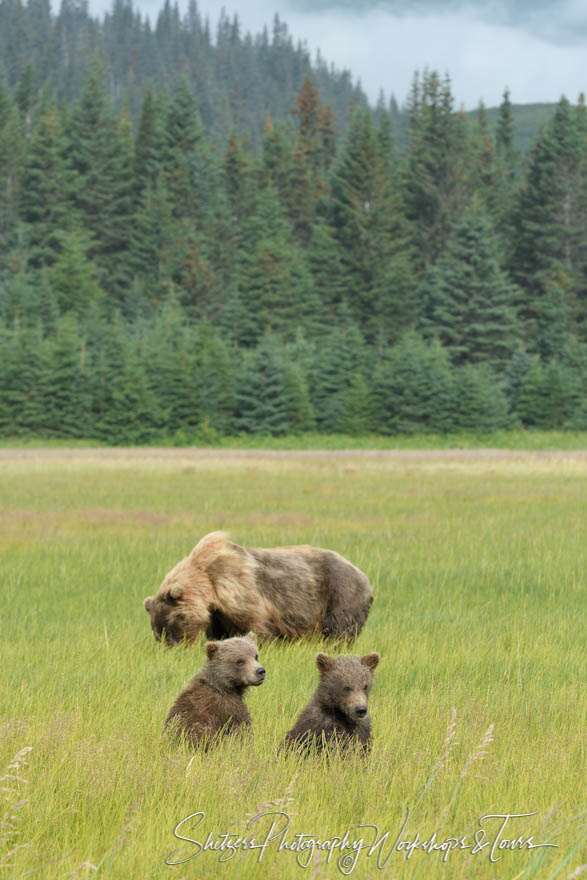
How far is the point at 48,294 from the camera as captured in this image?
70.6 metres

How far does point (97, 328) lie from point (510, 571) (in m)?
54.8

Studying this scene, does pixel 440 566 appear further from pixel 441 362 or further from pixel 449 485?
pixel 441 362

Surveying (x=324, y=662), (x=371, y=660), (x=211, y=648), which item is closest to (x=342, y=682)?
(x=324, y=662)

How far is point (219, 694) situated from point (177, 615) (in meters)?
2.35

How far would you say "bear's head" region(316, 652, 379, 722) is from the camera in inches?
190

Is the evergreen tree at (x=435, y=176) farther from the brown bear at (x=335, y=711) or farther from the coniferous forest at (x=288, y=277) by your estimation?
the brown bear at (x=335, y=711)

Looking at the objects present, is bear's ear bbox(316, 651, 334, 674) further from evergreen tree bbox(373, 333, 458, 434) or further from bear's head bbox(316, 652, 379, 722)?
evergreen tree bbox(373, 333, 458, 434)

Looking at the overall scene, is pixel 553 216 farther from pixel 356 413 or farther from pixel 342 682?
pixel 342 682

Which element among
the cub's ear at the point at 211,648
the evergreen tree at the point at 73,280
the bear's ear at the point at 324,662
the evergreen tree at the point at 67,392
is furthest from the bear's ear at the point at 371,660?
the evergreen tree at the point at 73,280

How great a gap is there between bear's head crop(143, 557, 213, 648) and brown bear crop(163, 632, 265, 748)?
85.0 inches

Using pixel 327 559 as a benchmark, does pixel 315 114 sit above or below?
above

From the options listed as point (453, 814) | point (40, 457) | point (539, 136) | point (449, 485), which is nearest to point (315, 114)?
point (539, 136)

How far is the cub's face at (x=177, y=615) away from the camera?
7.41 meters

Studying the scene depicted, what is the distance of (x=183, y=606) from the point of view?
742 centimetres
